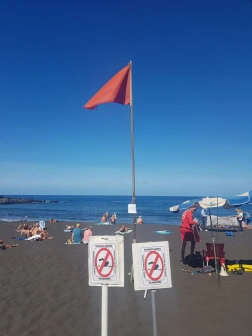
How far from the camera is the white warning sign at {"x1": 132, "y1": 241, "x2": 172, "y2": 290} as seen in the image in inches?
144

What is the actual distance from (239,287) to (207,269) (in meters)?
1.48

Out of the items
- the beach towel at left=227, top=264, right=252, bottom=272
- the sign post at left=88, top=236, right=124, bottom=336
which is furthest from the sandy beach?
the sign post at left=88, top=236, right=124, bottom=336

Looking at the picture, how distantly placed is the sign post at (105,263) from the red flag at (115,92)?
424 cm

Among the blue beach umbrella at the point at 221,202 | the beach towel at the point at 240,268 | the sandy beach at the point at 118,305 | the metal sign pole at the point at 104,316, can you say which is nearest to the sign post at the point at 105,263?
the metal sign pole at the point at 104,316

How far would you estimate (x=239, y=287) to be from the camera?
750 cm

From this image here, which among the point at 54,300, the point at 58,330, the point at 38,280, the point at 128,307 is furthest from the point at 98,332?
the point at 38,280

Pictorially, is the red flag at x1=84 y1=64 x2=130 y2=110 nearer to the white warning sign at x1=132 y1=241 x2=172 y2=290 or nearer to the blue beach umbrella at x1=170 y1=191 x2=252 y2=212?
the blue beach umbrella at x1=170 y1=191 x2=252 y2=212

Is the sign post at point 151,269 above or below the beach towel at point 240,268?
above

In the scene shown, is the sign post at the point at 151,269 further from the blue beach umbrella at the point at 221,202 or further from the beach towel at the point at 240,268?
the beach towel at the point at 240,268

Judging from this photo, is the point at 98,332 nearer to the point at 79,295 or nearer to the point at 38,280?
the point at 79,295

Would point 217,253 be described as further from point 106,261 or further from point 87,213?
point 87,213

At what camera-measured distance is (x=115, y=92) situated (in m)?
7.24

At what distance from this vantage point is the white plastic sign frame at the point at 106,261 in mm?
3607

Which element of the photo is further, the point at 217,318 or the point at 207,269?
the point at 207,269
